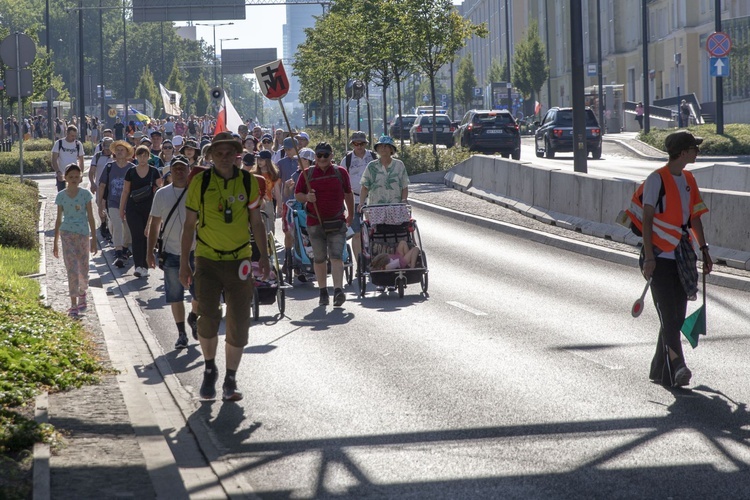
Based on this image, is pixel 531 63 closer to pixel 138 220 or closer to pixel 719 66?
pixel 719 66

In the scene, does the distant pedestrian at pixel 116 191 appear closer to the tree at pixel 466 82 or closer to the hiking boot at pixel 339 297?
the hiking boot at pixel 339 297

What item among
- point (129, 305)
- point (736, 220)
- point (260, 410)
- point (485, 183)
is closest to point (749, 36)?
point (485, 183)

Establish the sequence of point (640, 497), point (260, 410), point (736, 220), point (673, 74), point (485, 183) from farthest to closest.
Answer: point (673, 74) < point (485, 183) < point (736, 220) < point (260, 410) < point (640, 497)

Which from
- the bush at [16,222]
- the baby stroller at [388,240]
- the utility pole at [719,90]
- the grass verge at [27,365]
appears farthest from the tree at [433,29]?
the grass verge at [27,365]

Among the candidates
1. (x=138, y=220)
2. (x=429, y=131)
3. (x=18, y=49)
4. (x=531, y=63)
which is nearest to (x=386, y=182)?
(x=138, y=220)

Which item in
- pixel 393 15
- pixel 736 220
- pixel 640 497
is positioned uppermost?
pixel 393 15

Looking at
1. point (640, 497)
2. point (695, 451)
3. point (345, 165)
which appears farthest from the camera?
point (345, 165)

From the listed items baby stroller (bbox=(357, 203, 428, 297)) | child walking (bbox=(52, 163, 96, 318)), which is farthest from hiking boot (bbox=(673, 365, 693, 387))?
child walking (bbox=(52, 163, 96, 318))

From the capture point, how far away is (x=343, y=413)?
26.6 ft

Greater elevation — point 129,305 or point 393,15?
point 393,15

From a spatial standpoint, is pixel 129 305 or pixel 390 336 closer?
pixel 390 336

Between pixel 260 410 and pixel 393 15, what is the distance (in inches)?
1268

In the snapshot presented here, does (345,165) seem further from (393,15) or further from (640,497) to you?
(393,15)

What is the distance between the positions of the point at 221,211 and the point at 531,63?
8126cm
